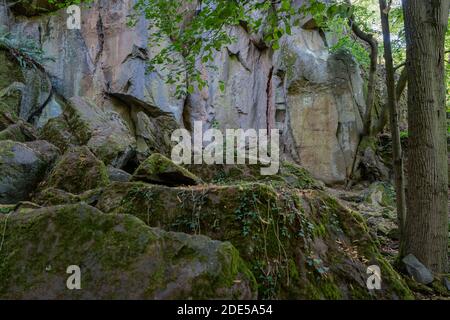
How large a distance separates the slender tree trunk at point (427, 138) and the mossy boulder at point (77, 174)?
4.51 m

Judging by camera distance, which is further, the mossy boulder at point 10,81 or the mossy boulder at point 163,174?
the mossy boulder at point 10,81

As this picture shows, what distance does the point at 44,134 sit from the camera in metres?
8.29

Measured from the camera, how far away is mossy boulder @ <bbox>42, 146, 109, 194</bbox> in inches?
231

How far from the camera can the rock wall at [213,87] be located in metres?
13.6

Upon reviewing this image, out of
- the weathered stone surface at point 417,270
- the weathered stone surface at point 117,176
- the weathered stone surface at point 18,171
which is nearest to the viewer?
the weathered stone surface at point 417,270

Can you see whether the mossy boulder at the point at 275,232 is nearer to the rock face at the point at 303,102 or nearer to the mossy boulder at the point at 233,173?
the mossy boulder at the point at 233,173

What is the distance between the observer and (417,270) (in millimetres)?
4852

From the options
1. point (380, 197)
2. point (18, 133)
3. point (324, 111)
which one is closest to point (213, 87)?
point (324, 111)

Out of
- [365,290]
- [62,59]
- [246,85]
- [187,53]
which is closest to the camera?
[365,290]

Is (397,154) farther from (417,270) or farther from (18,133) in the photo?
(18,133)

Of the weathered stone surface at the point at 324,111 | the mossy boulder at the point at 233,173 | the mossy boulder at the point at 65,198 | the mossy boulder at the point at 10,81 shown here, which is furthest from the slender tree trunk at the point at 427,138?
the mossy boulder at the point at 10,81
